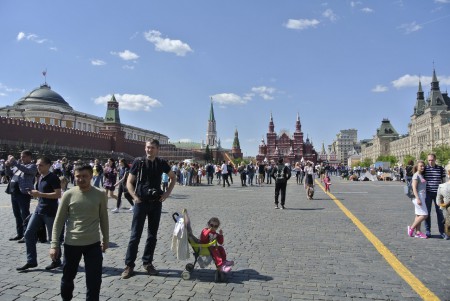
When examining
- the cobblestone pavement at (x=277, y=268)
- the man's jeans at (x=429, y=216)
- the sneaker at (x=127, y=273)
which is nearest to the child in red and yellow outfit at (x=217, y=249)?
the cobblestone pavement at (x=277, y=268)

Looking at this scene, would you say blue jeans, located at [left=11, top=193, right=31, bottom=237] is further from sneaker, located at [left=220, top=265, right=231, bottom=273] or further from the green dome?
the green dome

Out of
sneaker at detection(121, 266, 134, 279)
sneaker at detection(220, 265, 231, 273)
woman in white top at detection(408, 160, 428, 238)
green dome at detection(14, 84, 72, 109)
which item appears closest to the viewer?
sneaker at detection(220, 265, 231, 273)

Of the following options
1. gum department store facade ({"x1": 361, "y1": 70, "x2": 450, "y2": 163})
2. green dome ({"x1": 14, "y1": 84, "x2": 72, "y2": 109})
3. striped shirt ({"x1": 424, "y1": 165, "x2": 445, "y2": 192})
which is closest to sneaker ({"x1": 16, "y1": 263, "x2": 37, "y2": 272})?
striped shirt ({"x1": 424, "y1": 165, "x2": 445, "y2": 192})

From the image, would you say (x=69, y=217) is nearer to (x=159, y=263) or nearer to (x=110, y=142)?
(x=159, y=263)

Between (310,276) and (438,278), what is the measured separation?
1.62 meters

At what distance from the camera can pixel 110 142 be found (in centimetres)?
9175

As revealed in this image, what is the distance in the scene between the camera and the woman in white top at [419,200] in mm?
7707

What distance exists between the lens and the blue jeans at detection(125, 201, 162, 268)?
527 centimetres

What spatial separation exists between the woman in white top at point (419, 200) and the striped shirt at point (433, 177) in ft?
0.51

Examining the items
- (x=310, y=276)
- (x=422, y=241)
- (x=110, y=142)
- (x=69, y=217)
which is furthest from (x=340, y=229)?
(x=110, y=142)

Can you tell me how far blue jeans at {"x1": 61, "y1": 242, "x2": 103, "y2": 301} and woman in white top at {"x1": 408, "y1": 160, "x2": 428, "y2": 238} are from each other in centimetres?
628

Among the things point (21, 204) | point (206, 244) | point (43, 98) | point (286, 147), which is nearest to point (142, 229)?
point (206, 244)

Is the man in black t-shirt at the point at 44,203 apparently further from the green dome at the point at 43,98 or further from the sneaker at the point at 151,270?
the green dome at the point at 43,98

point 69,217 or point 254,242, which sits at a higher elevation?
point 69,217
